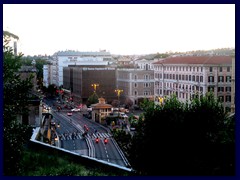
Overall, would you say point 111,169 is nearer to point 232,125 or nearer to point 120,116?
point 232,125

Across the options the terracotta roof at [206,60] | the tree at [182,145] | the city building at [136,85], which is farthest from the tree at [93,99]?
the tree at [182,145]

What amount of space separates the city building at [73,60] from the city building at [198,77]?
19284mm

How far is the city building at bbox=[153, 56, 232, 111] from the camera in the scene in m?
17.1

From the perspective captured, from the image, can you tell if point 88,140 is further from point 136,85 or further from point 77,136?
point 136,85

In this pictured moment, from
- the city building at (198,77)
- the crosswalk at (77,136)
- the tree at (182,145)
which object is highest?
the city building at (198,77)

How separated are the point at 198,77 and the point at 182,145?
12.8 m

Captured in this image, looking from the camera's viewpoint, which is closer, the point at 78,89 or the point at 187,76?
the point at 187,76

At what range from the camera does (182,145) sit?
593 centimetres

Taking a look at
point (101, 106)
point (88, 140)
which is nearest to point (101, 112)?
point (101, 106)

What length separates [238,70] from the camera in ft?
11.8

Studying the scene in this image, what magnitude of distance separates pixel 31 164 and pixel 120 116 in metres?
12.6

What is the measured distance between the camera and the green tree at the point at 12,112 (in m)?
4.52

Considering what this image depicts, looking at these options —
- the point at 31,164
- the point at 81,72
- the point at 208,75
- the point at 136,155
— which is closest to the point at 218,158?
the point at 136,155

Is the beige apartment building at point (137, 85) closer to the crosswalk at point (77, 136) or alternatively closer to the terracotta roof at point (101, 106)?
the terracotta roof at point (101, 106)
